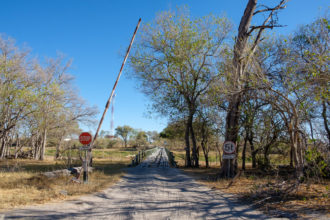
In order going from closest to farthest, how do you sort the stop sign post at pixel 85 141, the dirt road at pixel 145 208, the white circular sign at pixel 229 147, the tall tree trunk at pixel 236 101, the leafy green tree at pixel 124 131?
the dirt road at pixel 145 208 → the stop sign post at pixel 85 141 → the white circular sign at pixel 229 147 → the tall tree trunk at pixel 236 101 → the leafy green tree at pixel 124 131

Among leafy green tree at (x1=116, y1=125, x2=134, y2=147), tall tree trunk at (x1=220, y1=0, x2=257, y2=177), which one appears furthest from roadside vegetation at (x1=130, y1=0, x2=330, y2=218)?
leafy green tree at (x1=116, y1=125, x2=134, y2=147)

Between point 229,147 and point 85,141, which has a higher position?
point 85,141

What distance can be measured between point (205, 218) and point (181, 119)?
17052 mm

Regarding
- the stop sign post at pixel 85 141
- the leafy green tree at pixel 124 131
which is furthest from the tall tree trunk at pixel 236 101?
the leafy green tree at pixel 124 131

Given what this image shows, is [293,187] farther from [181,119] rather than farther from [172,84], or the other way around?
[181,119]

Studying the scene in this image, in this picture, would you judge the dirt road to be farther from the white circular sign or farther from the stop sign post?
the white circular sign

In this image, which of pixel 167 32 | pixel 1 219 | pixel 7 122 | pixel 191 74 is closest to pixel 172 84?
pixel 191 74

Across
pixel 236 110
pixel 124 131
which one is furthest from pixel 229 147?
pixel 124 131

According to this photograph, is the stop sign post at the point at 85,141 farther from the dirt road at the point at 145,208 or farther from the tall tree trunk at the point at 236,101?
the tall tree trunk at the point at 236,101

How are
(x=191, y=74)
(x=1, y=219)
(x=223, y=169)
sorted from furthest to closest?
(x=191, y=74) → (x=223, y=169) → (x=1, y=219)

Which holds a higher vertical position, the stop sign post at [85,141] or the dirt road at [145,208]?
the stop sign post at [85,141]

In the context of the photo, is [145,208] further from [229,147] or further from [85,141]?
[229,147]

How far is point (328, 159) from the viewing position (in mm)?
7336

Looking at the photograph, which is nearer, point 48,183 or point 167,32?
point 48,183
